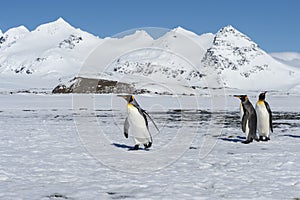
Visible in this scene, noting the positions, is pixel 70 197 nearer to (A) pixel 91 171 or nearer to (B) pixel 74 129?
(A) pixel 91 171

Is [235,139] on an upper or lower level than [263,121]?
lower

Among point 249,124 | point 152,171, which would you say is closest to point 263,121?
point 249,124

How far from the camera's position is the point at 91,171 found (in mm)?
6469

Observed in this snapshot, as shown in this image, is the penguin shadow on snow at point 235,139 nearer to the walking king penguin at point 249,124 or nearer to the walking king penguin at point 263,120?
the walking king penguin at point 249,124

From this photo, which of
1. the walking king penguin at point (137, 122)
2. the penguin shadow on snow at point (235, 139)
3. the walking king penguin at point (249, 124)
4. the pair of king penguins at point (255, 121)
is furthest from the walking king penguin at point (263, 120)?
the walking king penguin at point (137, 122)

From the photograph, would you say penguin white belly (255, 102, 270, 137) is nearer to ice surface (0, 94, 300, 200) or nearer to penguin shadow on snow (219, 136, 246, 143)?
ice surface (0, 94, 300, 200)

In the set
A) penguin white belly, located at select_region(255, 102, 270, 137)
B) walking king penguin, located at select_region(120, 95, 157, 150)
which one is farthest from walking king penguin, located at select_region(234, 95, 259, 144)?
walking king penguin, located at select_region(120, 95, 157, 150)

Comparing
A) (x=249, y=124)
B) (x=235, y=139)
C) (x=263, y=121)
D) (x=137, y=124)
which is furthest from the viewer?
(x=235, y=139)

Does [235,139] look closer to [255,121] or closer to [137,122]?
[255,121]

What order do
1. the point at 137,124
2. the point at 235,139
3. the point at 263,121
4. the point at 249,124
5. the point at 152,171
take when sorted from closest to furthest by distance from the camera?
the point at 152,171, the point at 137,124, the point at 249,124, the point at 263,121, the point at 235,139

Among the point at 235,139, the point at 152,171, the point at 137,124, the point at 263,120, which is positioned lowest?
the point at 152,171

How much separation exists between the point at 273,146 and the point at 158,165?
11.2 feet

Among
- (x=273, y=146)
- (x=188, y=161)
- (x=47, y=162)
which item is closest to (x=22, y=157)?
(x=47, y=162)

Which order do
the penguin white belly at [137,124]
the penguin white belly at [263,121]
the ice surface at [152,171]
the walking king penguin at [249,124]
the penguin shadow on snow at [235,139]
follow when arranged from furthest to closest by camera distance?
the penguin shadow on snow at [235,139]
the penguin white belly at [263,121]
the walking king penguin at [249,124]
the penguin white belly at [137,124]
the ice surface at [152,171]
